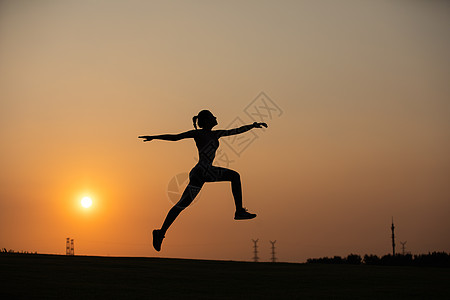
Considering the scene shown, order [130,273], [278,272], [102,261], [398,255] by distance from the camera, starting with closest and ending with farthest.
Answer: [130,273] < [278,272] < [102,261] < [398,255]

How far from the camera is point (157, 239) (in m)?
18.4

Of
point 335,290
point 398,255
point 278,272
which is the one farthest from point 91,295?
point 398,255

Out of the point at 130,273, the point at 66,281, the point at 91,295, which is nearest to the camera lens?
the point at 91,295

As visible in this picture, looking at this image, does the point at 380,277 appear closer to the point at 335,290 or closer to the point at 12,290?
the point at 335,290

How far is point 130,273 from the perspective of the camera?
17734mm

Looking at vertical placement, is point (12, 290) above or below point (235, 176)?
below

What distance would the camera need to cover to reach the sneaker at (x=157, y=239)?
18375mm

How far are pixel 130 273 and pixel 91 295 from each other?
166 inches

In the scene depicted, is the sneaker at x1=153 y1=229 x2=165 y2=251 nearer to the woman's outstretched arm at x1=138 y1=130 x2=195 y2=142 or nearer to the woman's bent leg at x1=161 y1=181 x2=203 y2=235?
the woman's bent leg at x1=161 y1=181 x2=203 y2=235

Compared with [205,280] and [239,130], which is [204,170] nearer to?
[239,130]

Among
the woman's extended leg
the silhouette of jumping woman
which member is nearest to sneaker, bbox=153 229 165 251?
the silhouette of jumping woman

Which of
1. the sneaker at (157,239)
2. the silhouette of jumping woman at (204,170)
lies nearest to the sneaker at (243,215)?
the silhouette of jumping woman at (204,170)

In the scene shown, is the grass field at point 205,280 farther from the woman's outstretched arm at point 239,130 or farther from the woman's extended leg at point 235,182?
the woman's outstretched arm at point 239,130

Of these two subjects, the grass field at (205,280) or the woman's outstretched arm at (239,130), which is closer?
the grass field at (205,280)
